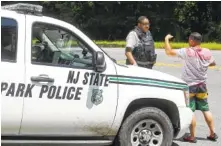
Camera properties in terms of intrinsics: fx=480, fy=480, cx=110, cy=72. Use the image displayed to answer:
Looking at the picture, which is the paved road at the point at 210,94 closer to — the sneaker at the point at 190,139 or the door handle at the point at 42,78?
the sneaker at the point at 190,139

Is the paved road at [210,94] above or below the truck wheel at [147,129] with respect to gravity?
below

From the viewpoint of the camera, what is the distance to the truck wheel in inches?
224

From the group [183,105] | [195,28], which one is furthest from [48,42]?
[195,28]

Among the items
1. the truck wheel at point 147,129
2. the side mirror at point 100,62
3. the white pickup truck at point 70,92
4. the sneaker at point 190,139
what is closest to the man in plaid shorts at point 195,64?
the sneaker at point 190,139

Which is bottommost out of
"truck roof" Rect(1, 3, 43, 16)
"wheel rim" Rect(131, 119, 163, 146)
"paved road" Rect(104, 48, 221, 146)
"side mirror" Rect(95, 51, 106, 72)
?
"paved road" Rect(104, 48, 221, 146)

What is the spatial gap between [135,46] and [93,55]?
215 centimetres

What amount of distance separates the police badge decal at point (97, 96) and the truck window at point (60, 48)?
0.28 meters

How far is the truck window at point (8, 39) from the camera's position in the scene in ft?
17.0

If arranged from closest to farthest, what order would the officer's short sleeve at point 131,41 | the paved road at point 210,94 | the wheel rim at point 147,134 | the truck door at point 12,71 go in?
the truck door at point 12,71
the wheel rim at point 147,134
the paved road at point 210,94
the officer's short sleeve at point 131,41

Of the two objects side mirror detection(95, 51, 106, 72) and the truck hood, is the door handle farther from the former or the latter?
the truck hood

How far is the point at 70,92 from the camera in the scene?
5336 millimetres

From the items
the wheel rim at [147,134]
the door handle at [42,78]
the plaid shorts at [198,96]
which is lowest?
the wheel rim at [147,134]

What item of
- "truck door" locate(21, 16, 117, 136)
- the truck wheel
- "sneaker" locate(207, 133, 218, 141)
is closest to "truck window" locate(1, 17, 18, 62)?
"truck door" locate(21, 16, 117, 136)

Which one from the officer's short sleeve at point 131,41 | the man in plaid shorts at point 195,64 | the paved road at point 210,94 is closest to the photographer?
the man in plaid shorts at point 195,64
